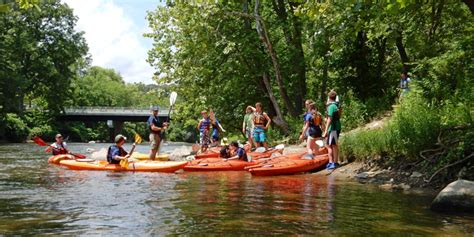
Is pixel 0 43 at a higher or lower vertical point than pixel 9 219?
higher

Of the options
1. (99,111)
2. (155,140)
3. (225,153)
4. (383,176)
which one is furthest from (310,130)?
(99,111)

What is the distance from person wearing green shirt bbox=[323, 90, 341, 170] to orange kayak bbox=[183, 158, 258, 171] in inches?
80.2

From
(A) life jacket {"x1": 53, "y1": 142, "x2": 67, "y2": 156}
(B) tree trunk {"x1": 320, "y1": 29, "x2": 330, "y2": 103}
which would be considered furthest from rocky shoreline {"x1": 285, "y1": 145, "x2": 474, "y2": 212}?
(A) life jacket {"x1": 53, "y1": 142, "x2": 67, "y2": 156}

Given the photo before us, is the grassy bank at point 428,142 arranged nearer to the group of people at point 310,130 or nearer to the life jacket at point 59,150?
the group of people at point 310,130

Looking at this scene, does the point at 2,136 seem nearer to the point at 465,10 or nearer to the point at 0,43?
the point at 0,43

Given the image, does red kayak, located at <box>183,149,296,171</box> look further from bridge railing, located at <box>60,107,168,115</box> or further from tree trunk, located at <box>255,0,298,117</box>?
bridge railing, located at <box>60,107,168,115</box>

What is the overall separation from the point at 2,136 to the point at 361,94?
34988 millimetres

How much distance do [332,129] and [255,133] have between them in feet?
15.4

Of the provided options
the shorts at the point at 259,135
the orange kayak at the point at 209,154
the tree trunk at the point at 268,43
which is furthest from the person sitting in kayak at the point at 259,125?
the tree trunk at the point at 268,43

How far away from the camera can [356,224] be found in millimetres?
5145

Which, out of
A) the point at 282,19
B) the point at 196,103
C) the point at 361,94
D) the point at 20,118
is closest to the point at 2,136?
the point at 20,118

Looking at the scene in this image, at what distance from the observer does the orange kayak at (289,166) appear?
10141 mm

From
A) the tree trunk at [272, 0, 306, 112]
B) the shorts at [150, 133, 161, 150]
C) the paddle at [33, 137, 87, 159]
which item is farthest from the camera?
the tree trunk at [272, 0, 306, 112]

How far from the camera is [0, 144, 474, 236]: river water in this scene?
4918mm
